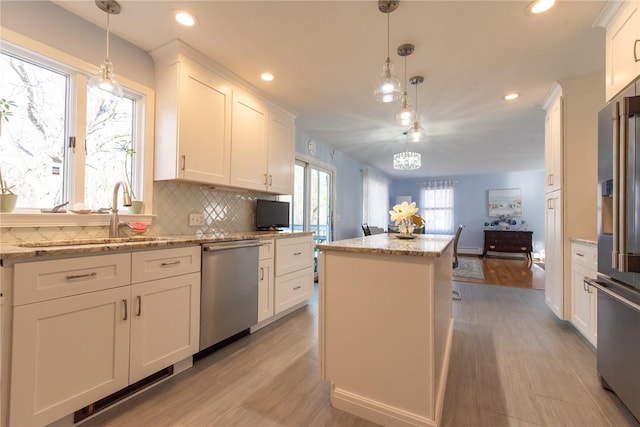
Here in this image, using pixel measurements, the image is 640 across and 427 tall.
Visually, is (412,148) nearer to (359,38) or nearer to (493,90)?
Answer: (493,90)

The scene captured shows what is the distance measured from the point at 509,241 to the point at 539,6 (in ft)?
22.7

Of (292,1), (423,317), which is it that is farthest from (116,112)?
(423,317)

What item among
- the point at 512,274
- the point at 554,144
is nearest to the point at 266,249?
the point at 554,144

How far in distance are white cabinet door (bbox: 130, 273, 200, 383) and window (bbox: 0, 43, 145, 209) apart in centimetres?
85

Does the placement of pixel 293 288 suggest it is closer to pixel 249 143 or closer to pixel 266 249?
pixel 266 249

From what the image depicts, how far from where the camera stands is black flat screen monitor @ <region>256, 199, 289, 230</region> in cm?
316

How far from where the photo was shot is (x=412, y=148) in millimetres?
5215

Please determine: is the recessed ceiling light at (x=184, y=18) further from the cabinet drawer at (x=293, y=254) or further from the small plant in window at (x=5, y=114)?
the cabinet drawer at (x=293, y=254)

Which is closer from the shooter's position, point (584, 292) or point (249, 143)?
point (584, 292)

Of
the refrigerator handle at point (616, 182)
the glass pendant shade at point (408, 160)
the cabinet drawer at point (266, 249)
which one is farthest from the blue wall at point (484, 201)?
the refrigerator handle at point (616, 182)

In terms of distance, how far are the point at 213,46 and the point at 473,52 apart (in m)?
2.03

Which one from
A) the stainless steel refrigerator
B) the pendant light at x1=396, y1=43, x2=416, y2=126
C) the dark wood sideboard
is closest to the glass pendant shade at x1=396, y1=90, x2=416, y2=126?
the pendant light at x1=396, y1=43, x2=416, y2=126

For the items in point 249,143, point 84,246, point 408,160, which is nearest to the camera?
point 84,246

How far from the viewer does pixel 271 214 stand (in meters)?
3.28
